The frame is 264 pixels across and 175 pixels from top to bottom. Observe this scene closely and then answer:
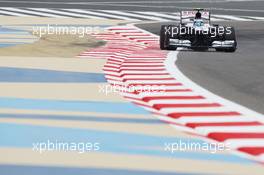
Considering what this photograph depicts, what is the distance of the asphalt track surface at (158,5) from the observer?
30859mm

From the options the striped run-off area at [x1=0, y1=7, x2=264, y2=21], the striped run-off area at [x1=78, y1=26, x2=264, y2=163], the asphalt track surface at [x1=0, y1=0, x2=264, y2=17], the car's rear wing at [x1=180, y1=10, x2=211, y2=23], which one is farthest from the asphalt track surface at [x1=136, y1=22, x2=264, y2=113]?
the asphalt track surface at [x1=0, y1=0, x2=264, y2=17]

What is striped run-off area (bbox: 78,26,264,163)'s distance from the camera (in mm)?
6161

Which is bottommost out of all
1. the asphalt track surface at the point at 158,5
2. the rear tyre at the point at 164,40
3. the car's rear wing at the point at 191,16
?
the asphalt track surface at the point at 158,5

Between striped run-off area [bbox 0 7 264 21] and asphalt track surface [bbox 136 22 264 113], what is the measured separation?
9576 millimetres

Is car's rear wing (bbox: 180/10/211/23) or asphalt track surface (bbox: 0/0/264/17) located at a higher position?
car's rear wing (bbox: 180/10/211/23)

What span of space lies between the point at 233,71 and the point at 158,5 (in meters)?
22.1

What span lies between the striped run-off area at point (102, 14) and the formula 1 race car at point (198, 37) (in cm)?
1067

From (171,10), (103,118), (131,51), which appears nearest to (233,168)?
(103,118)

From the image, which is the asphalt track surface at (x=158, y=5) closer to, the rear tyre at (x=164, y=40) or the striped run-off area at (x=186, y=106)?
the rear tyre at (x=164, y=40)

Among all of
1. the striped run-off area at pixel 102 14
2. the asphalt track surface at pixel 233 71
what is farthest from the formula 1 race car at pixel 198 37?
the striped run-off area at pixel 102 14

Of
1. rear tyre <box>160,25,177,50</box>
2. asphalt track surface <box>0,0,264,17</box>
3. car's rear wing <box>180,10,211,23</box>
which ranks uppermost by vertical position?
car's rear wing <box>180,10,211,23</box>

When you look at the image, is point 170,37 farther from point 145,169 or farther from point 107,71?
point 145,169

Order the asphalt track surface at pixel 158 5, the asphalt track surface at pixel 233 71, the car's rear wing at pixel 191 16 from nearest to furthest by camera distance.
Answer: the asphalt track surface at pixel 233 71
the car's rear wing at pixel 191 16
the asphalt track surface at pixel 158 5

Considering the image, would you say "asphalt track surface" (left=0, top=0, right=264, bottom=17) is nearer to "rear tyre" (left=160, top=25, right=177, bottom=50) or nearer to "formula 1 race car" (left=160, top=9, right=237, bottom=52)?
"formula 1 race car" (left=160, top=9, right=237, bottom=52)
